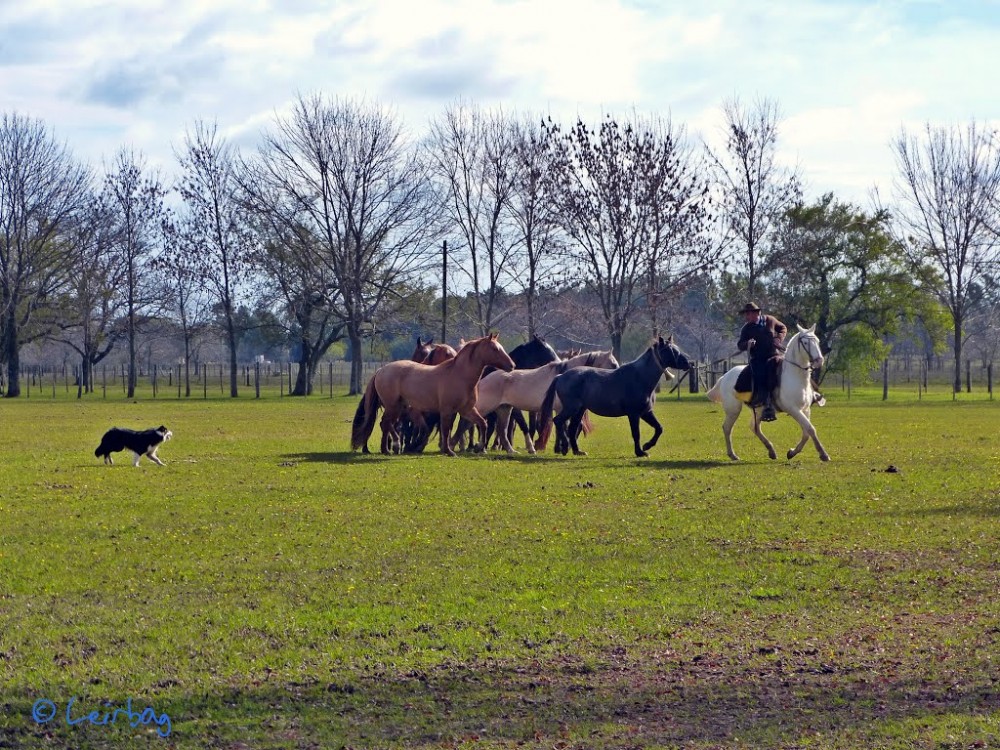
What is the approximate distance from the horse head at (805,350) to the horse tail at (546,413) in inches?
170

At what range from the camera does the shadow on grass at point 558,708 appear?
20.6ft

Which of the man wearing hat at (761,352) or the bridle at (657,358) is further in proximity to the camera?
the bridle at (657,358)

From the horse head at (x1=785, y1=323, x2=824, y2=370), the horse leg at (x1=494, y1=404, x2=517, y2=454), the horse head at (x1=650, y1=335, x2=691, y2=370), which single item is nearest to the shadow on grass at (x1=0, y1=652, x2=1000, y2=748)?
the horse head at (x1=785, y1=323, x2=824, y2=370)

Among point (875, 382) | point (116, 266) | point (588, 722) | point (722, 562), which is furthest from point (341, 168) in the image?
point (588, 722)

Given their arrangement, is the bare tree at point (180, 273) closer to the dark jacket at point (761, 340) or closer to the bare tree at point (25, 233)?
the bare tree at point (25, 233)

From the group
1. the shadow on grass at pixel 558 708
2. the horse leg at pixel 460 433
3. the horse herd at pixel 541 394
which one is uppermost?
the horse herd at pixel 541 394

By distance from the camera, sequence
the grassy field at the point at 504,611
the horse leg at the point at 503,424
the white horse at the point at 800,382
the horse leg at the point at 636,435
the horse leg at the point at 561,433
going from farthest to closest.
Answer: the horse leg at the point at 503,424
the horse leg at the point at 561,433
the horse leg at the point at 636,435
the white horse at the point at 800,382
the grassy field at the point at 504,611

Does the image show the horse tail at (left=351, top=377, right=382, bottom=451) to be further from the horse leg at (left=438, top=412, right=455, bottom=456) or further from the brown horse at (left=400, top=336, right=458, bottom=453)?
the horse leg at (left=438, top=412, right=455, bottom=456)

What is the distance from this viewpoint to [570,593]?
983 cm

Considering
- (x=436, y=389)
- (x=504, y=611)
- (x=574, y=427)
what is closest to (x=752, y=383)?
(x=574, y=427)

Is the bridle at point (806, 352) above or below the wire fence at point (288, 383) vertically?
above

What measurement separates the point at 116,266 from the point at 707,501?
65061 millimetres

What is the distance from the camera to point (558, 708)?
6.79 m

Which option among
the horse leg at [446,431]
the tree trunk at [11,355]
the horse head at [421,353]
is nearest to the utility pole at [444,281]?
the tree trunk at [11,355]
